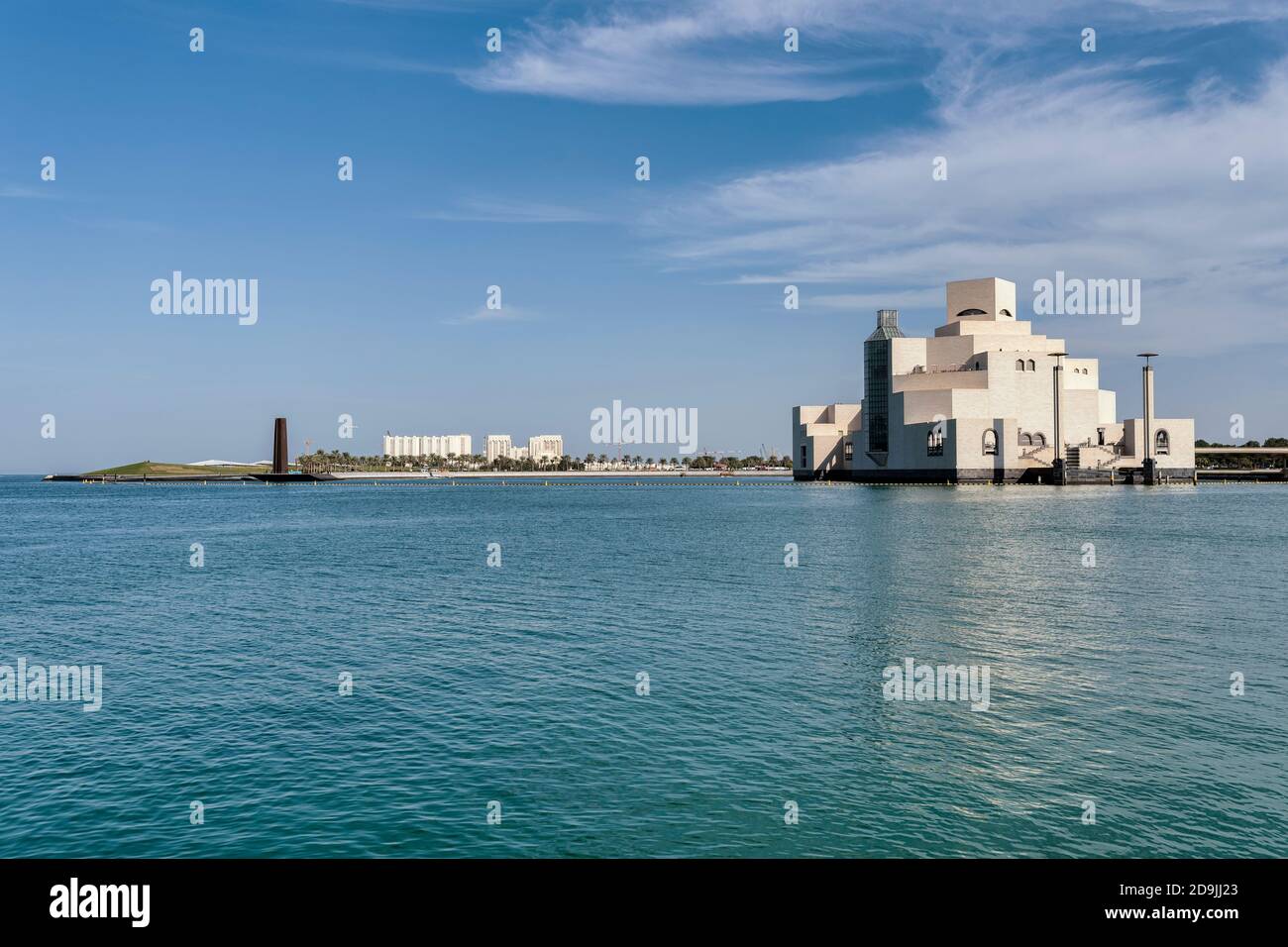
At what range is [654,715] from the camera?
67.7 ft

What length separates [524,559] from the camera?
57094mm

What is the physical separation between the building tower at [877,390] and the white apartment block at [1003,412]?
164 inches

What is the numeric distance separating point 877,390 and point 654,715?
173 meters

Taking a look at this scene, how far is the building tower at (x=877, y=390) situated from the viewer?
602 ft

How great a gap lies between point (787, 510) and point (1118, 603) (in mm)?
72153

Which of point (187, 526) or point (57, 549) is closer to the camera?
point (57, 549)

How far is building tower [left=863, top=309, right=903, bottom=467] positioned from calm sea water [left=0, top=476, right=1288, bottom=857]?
136m

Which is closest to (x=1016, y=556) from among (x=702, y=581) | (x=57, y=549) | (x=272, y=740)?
(x=702, y=581)
